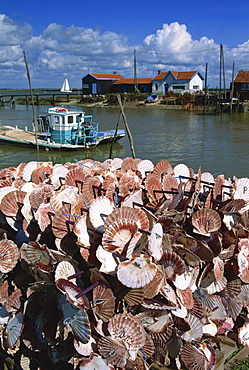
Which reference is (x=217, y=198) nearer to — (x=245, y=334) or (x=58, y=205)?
(x=245, y=334)

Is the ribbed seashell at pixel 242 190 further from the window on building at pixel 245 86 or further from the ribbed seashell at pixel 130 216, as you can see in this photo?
the window on building at pixel 245 86

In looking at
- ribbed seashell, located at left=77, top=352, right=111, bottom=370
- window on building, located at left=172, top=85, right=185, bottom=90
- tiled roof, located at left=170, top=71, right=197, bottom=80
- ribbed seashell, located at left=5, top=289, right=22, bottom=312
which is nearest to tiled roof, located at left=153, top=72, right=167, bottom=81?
tiled roof, located at left=170, top=71, right=197, bottom=80

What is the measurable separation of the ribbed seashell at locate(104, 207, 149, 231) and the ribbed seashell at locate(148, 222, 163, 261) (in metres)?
0.19

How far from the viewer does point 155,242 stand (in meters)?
2.75

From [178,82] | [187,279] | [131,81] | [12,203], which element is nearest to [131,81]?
[131,81]

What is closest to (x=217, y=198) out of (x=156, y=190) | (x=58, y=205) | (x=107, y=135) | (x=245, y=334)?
(x=156, y=190)

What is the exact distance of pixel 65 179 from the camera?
4.04 metres

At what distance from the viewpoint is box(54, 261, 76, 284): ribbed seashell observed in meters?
2.77

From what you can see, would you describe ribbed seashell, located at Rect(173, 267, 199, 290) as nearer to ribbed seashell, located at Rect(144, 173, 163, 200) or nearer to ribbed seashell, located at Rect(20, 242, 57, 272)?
ribbed seashell, located at Rect(144, 173, 163, 200)

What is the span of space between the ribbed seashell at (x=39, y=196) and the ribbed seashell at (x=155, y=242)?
1.29 meters

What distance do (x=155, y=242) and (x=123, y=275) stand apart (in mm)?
366

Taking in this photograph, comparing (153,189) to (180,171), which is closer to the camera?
(153,189)

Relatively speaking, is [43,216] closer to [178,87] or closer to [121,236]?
[121,236]

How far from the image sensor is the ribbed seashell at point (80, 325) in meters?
2.62
